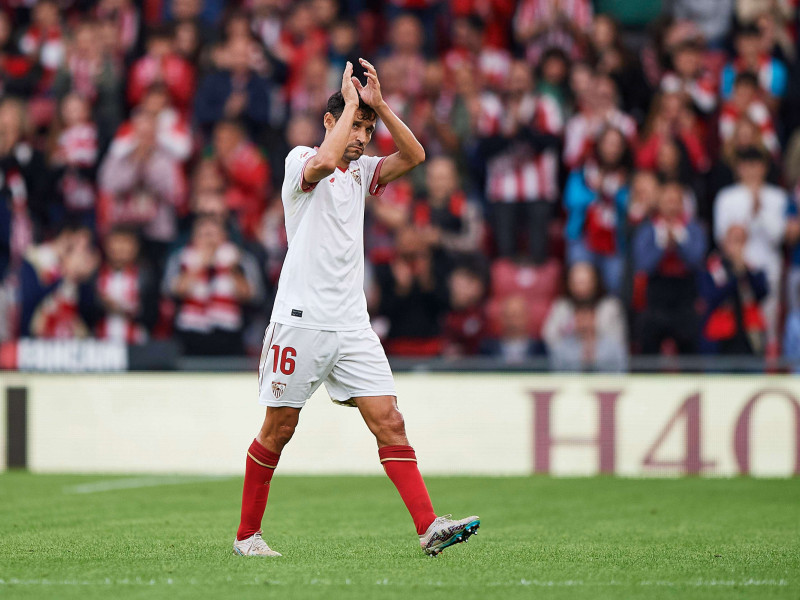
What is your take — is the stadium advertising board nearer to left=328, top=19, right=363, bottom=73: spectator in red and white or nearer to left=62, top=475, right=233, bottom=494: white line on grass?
left=62, top=475, right=233, bottom=494: white line on grass

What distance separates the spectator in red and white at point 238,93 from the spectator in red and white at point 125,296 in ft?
7.34

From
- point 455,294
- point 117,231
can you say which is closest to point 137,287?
point 117,231

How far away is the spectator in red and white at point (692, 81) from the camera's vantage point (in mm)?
14617

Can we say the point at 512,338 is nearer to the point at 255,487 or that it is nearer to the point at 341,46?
the point at 341,46

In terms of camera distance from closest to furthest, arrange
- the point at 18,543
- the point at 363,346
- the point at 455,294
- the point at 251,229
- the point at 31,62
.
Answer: the point at 363,346 → the point at 18,543 → the point at 455,294 → the point at 251,229 → the point at 31,62

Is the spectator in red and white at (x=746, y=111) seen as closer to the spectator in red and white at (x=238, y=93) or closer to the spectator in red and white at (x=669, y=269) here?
the spectator in red and white at (x=669, y=269)

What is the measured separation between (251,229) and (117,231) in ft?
4.94

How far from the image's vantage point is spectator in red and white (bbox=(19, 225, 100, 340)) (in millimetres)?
13445

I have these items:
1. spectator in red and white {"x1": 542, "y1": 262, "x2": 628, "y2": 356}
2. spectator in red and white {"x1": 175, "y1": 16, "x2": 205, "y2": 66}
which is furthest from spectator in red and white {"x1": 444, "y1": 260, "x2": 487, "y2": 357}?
spectator in red and white {"x1": 175, "y1": 16, "x2": 205, "y2": 66}

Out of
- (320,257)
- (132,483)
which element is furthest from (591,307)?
(320,257)

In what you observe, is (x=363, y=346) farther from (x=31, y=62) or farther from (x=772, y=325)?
(x=31, y=62)

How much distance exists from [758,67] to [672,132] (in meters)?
1.56

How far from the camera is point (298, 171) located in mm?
6527

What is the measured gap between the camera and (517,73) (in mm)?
14633
